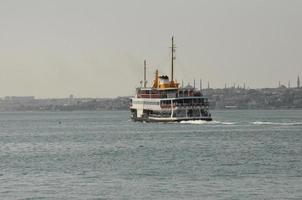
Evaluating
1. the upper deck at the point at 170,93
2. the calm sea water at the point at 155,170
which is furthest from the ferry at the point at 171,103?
the calm sea water at the point at 155,170

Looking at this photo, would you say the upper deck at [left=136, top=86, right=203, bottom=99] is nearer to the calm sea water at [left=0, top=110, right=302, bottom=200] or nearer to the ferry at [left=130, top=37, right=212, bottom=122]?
the ferry at [left=130, top=37, right=212, bottom=122]

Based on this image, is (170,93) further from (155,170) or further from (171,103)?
(155,170)

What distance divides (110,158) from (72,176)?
15.9 metres

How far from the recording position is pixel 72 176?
6044 centimetres

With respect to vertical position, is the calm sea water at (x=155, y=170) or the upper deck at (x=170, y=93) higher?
the upper deck at (x=170, y=93)

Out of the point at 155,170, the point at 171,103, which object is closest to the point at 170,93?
the point at 171,103

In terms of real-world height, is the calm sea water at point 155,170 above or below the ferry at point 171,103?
below

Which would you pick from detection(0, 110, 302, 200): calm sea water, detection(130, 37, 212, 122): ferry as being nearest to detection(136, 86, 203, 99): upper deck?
detection(130, 37, 212, 122): ferry

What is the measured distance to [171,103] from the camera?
142 metres

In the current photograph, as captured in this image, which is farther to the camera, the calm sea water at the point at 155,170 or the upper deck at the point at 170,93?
the upper deck at the point at 170,93

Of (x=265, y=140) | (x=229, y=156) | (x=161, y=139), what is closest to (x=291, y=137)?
(x=265, y=140)

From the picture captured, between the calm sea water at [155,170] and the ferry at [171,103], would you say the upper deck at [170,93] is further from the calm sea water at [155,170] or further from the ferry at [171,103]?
the calm sea water at [155,170]

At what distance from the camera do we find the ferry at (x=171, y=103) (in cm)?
14088

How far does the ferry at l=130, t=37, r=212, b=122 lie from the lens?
14088 cm
